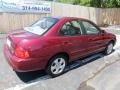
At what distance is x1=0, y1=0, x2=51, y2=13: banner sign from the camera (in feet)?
39.8

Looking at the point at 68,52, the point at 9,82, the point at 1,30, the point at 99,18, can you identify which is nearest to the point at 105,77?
the point at 68,52

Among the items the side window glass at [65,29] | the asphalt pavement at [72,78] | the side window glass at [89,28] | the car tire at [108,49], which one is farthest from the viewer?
the car tire at [108,49]

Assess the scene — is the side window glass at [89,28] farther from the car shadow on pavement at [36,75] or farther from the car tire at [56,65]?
the car tire at [56,65]

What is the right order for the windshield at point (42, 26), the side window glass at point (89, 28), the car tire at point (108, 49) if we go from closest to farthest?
the windshield at point (42, 26) → the side window glass at point (89, 28) → the car tire at point (108, 49)

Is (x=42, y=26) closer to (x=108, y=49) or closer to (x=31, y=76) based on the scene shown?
(x=31, y=76)

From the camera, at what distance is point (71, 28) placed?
6281mm

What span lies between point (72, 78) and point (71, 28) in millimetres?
1449

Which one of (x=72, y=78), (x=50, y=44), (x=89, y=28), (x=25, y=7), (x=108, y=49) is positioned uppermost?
(x=25, y=7)

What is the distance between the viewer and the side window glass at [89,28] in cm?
678

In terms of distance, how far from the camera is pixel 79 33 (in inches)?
254

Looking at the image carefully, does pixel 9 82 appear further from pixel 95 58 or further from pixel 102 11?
pixel 102 11

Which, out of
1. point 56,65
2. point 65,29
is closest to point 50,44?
point 56,65

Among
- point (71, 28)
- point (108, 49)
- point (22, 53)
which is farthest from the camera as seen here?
point (108, 49)

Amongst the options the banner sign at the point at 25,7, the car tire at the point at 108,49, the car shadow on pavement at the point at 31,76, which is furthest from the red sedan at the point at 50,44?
the banner sign at the point at 25,7
